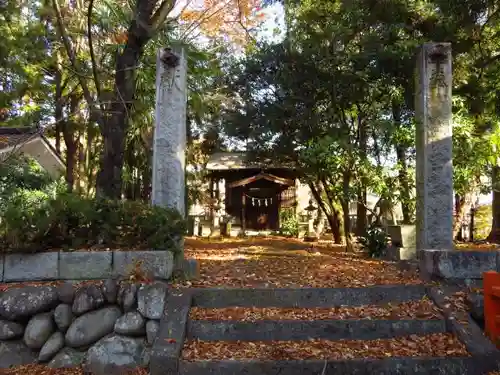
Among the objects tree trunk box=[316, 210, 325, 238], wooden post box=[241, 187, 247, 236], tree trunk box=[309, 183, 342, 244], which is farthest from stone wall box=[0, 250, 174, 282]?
wooden post box=[241, 187, 247, 236]

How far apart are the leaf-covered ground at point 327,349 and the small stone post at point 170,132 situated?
2509 mm

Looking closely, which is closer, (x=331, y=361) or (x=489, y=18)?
(x=331, y=361)

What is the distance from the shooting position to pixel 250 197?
20.5m

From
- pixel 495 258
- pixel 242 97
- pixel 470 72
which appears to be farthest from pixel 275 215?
pixel 495 258

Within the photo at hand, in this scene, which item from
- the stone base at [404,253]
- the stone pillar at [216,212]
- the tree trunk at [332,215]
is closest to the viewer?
the stone base at [404,253]

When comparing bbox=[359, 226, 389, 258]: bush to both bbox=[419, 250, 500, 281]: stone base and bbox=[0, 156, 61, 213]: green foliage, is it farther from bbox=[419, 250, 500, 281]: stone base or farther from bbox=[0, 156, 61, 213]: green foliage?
bbox=[0, 156, 61, 213]: green foliage

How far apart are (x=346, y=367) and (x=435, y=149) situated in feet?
13.7

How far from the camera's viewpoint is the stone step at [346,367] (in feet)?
14.3

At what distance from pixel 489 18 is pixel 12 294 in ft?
35.4

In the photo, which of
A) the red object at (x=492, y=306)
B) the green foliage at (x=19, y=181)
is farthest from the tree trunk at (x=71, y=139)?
the red object at (x=492, y=306)

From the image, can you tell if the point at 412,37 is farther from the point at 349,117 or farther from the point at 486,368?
the point at 486,368

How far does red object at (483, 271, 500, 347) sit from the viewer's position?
15.7ft

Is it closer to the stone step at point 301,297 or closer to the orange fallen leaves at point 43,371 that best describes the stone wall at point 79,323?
the orange fallen leaves at point 43,371

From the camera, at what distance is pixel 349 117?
435 inches
